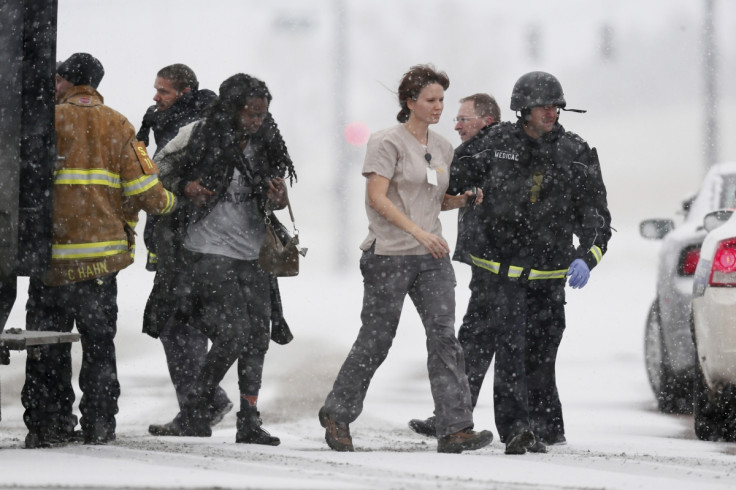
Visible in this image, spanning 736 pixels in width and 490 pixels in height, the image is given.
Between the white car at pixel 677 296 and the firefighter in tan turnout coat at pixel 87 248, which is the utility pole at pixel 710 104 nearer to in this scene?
the white car at pixel 677 296

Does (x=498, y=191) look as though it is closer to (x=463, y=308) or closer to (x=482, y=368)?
(x=482, y=368)

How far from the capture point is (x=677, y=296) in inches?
428

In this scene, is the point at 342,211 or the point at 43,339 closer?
the point at 43,339

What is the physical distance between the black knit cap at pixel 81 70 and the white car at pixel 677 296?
461 cm

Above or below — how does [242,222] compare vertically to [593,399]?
above

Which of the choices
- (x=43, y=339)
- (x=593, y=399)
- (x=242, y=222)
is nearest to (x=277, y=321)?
(x=242, y=222)

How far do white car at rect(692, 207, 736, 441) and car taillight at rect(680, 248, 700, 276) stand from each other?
147 cm

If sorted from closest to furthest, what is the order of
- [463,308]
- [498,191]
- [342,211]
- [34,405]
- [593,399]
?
[34,405] → [498,191] → [593,399] → [463,308] → [342,211]

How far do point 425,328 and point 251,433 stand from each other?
116 cm

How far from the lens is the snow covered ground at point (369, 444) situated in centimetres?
654

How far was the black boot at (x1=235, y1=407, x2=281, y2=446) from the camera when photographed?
8.45 metres

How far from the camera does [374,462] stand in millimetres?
7277

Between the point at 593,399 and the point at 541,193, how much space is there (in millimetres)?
4763

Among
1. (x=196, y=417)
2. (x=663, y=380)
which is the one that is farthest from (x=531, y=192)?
(x=663, y=380)
